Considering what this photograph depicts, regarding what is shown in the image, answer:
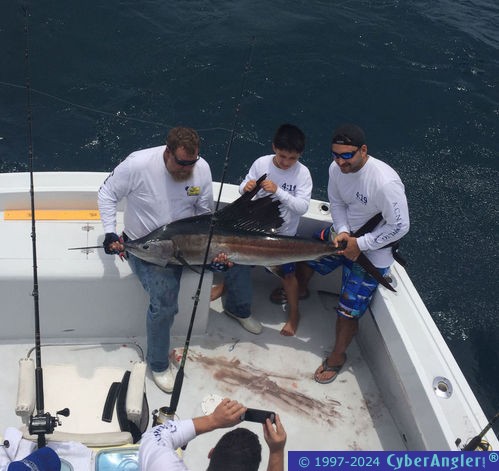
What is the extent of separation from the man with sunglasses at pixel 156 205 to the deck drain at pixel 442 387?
1348mm

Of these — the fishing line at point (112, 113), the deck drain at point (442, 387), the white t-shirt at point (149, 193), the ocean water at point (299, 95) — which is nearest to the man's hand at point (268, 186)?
the white t-shirt at point (149, 193)

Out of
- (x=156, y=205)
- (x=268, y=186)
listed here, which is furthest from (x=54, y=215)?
(x=268, y=186)

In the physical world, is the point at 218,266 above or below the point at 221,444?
below

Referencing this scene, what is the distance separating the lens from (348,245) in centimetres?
294

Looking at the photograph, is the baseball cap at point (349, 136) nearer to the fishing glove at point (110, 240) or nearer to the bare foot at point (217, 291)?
the fishing glove at point (110, 240)

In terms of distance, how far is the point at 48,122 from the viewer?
5.86 meters

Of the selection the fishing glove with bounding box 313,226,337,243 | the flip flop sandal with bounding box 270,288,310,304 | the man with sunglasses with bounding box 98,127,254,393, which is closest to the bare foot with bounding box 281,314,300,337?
the flip flop sandal with bounding box 270,288,310,304

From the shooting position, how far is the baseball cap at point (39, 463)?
1.65m

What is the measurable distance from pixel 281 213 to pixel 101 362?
129cm

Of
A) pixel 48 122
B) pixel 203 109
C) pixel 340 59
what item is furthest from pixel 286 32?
pixel 48 122

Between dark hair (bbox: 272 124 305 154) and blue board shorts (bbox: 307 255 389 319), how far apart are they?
66 cm

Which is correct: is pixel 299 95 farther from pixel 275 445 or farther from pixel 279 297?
pixel 275 445

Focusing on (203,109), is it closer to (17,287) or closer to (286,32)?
(286,32)

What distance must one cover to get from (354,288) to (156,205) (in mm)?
1157
